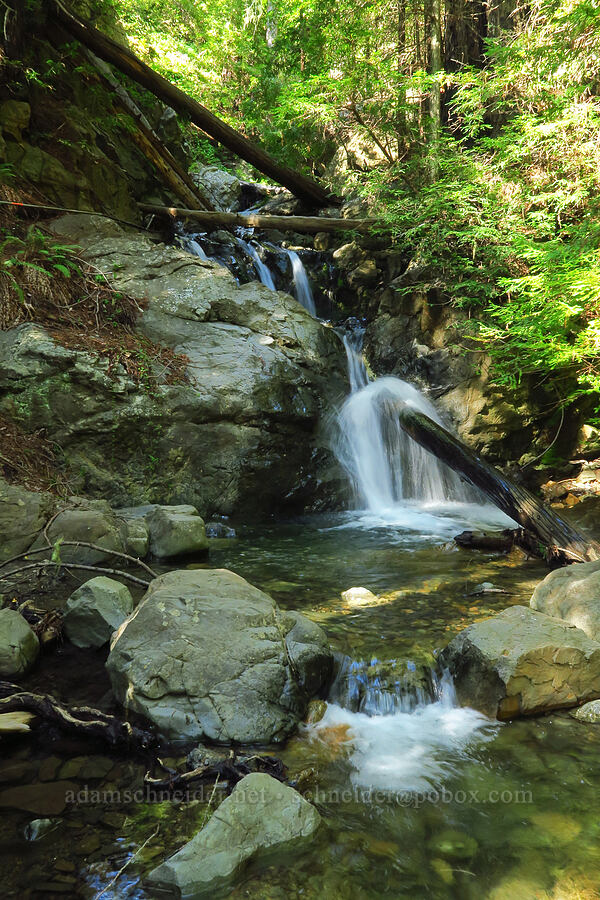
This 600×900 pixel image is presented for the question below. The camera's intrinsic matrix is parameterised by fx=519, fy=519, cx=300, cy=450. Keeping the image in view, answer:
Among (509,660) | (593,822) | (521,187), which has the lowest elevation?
(593,822)

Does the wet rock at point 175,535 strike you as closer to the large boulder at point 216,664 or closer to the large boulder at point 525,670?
the large boulder at point 216,664

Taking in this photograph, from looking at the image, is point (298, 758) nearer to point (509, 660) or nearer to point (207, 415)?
point (509, 660)

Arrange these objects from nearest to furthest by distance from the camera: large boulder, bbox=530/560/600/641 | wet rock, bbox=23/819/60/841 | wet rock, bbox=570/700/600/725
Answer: wet rock, bbox=23/819/60/841
wet rock, bbox=570/700/600/725
large boulder, bbox=530/560/600/641

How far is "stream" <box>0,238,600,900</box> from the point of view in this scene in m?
2.13

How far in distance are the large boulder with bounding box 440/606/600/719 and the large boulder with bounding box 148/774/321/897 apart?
4.62ft

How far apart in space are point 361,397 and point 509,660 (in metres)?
6.39

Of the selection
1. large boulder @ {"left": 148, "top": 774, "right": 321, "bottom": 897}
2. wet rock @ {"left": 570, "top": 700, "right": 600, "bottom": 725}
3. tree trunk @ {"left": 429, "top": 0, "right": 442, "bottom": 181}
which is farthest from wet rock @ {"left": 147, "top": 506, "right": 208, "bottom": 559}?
tree trunk @ {"left": 429, "top": 0, "right": 442, "bottom": 181}

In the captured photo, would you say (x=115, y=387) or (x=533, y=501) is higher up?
(x=115, y=387)

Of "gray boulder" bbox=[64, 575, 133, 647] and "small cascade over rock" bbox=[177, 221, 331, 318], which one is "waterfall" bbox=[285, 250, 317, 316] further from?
"gray boulder" bbox=[64, 575, 133, 647]

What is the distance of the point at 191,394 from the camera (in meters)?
7.27

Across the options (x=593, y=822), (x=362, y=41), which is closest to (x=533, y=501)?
(x=593, y=822)

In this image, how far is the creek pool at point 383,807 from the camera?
2.12 metres

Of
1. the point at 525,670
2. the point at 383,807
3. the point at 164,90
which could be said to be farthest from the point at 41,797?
the point at 164,90

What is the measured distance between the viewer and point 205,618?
11.0ft
